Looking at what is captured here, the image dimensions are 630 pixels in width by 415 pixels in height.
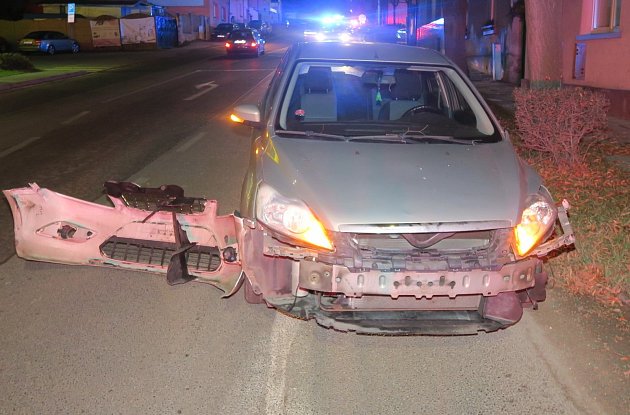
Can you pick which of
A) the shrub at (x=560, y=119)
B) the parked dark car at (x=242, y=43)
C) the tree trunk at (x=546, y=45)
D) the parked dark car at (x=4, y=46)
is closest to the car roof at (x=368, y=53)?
the shrub at (x=560, y=119)

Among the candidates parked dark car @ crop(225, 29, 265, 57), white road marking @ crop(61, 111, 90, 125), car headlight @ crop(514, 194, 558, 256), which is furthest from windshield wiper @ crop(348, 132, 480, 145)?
parked dark car @ crop(225, 29, 265, 57)

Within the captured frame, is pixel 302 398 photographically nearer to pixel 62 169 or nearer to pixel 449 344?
pixel 449 344

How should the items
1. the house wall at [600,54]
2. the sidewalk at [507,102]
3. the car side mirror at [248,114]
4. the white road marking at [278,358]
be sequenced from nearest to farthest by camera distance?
the white road marking at [278,358] → the car side mirror at [248,114] → the sidewalk at [507,102] → the house wall at [600,54]

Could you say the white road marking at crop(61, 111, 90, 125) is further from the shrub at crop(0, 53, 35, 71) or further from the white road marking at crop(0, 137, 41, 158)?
the shrub at crop(0, 53, 35, 71)

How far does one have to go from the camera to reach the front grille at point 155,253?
5.02 m

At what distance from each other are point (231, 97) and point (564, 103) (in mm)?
10899

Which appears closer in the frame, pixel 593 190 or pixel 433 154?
pixel 433 154

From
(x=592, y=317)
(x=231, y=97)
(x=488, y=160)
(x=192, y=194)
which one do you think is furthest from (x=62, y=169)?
(x=231, y=97)

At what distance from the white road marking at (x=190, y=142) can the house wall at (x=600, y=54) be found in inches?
328

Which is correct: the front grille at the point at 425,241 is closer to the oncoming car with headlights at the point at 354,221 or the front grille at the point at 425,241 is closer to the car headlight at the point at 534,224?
the oncoming car with headlights at the point at 354,221

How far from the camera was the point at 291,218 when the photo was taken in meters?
3.95

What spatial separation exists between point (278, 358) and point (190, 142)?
762 centimetres

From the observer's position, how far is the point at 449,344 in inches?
170

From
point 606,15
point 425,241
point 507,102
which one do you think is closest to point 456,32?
point 507,102
